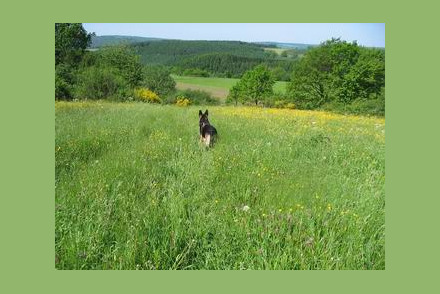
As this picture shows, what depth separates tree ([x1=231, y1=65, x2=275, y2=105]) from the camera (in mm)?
6344

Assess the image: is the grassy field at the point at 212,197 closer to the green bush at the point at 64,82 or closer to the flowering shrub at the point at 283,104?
the green bush at the point at 64,82

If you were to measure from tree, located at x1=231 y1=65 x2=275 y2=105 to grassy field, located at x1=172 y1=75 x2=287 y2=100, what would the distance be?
0.54 feet

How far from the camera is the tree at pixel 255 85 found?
6344mm

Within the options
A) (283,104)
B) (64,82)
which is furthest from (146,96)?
(283,104)

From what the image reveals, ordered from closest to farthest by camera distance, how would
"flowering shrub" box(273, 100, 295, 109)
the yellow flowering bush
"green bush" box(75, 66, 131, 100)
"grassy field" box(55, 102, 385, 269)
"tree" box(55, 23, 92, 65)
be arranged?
"grassy field" box(55, 102, 385, 269) → "tree" box(55, 23, 92, 65) → "green bush" box(75, 66, 131, 100) → the yellow flowering bush → "flowering shrub" box(273, 100, 295, 109)

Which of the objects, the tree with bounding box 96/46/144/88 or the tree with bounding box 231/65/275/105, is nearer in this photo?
the tree with bounding box 96/46/144/88

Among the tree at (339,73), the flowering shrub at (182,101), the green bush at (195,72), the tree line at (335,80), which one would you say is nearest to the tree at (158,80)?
the green bush at (195,72)

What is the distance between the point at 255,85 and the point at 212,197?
288cm

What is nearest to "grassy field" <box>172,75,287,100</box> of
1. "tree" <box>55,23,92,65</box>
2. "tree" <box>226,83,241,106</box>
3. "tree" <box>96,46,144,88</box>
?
"tree" <box>226,83,241,106</box>

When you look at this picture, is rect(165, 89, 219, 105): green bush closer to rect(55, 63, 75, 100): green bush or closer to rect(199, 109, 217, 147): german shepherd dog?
rect(199, 109, 217, 147): german shepherd dog

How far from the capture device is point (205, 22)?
483 centimetres

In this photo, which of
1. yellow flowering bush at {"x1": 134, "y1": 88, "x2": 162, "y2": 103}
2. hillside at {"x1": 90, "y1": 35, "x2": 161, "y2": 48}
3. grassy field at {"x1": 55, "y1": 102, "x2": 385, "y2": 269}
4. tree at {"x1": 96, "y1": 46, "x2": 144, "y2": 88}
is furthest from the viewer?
yellow flowering bush at {"x1": 134, "y1": 88, "x2": 162, "y2": 103}

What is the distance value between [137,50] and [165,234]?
10.4 ft

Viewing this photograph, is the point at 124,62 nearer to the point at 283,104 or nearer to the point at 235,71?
the point at 235,71
